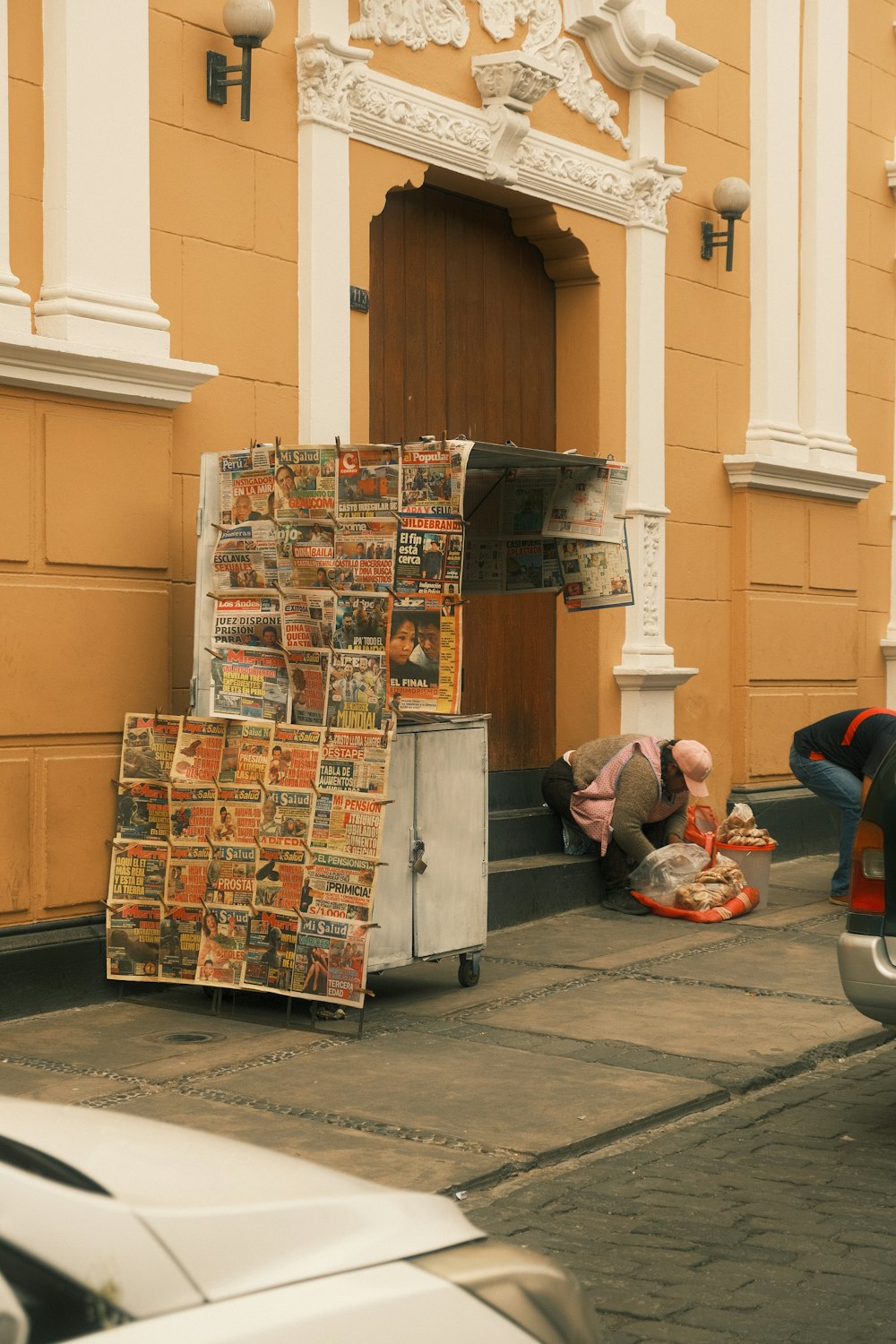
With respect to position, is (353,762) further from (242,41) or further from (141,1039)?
(242,41)

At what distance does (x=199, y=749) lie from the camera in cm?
755

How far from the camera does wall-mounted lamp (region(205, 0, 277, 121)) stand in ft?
27.2

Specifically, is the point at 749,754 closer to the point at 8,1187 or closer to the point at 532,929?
the point at 532,929

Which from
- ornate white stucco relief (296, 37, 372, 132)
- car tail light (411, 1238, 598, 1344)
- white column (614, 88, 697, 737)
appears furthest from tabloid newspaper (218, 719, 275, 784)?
car tail light (411, 1238, 598, 1344)

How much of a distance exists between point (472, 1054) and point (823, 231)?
867cm

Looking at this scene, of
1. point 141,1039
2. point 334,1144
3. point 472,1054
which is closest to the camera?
point 334,1144

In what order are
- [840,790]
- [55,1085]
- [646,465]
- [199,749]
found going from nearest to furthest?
1. [55,1085]
2. [199,749]
3. [840,790]
4. [646,465]

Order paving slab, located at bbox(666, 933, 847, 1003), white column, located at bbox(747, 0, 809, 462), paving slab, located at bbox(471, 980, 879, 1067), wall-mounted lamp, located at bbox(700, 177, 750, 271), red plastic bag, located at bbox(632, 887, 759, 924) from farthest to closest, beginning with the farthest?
1. white column, located at bbox(747, 0, 809, 462)
2. wall-mounted lamp, located at bbox(700, 177, 750, 271)
3. red plastic bag, located at bbox(632, 887, 759, 924)
4. paving slab, located at bbox(666, 933, 847, 1003)
5. paving slab, located at bbox(471, 980, 879, 1067)

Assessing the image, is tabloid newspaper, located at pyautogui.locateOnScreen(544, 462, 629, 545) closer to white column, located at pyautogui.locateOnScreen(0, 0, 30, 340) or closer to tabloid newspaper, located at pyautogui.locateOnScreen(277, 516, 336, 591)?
tabloid newspaper, located at pyautogui.locateOnScreen(277, 516, 336, 591)

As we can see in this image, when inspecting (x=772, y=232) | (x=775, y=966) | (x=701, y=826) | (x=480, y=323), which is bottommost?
(x=775, y=966)

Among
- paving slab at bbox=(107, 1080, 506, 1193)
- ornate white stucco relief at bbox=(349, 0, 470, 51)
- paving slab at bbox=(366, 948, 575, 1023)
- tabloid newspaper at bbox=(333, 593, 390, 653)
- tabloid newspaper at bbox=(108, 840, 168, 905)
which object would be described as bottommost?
paving slab at bbox=(366, 948, 575, 1023)

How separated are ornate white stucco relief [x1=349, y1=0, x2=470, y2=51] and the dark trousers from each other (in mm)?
4356

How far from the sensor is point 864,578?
14250 millimetres

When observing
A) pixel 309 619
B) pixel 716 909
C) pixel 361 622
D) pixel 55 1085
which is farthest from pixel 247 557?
pixel 716 909
